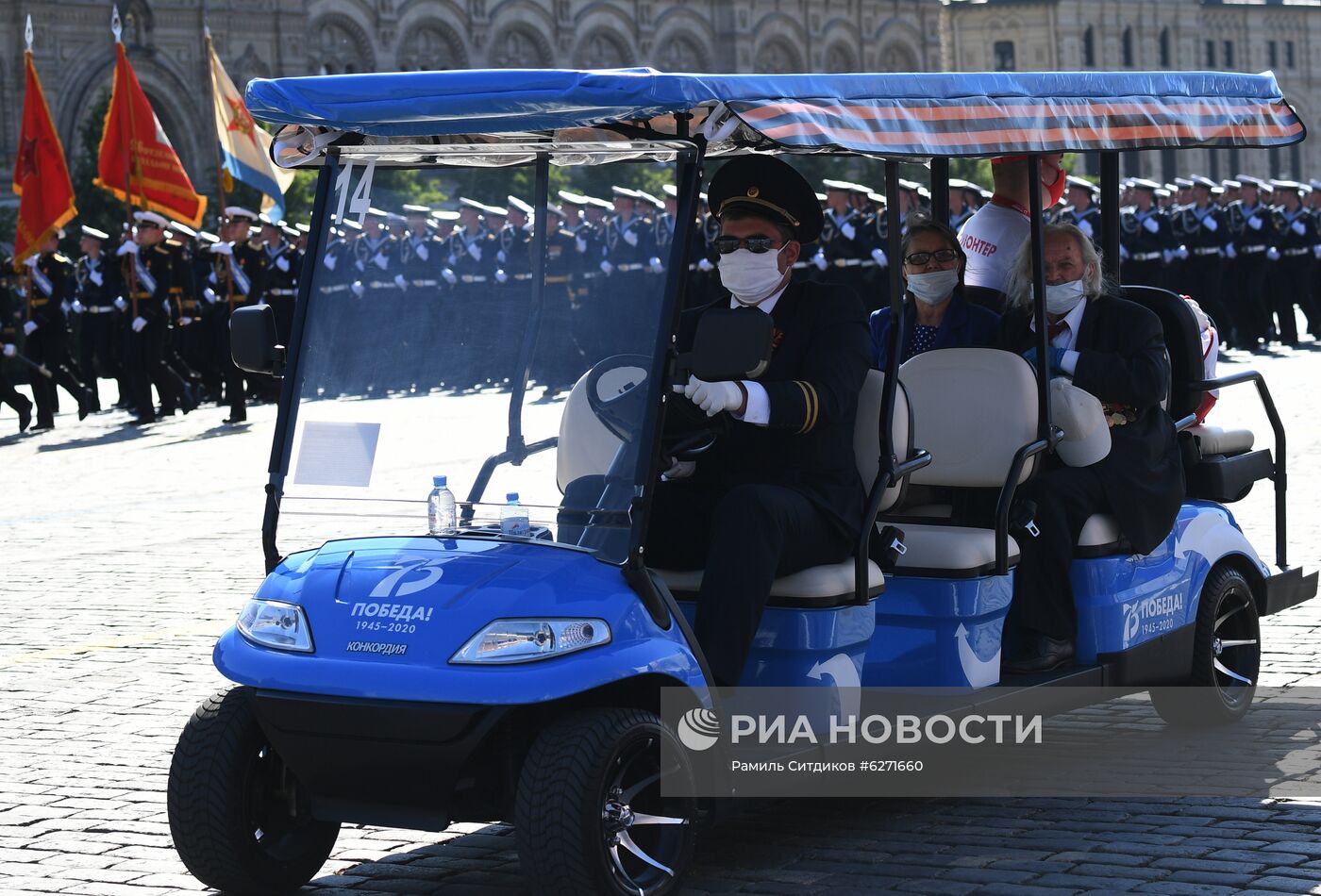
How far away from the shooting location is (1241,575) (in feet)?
23.1

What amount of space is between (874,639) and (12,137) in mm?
54332

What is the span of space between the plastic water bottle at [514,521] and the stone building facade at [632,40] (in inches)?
1944

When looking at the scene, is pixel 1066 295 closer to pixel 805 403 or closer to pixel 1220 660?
pixel 1220 660

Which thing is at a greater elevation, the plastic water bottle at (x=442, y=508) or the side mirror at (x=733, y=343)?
the side mirror at (x=733, y=343)

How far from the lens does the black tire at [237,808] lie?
4922mm

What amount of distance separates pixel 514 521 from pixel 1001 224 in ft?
8.56

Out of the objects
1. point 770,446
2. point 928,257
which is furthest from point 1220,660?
point 770,446

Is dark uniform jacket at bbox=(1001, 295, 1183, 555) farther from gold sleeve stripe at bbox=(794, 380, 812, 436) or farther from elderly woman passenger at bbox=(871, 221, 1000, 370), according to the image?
gold sleeve stripe at bbox=(794, 380, 812, 436)

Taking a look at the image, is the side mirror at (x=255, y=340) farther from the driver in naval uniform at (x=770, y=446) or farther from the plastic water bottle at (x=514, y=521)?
the driver in naval uniform at (x=770, y=446)

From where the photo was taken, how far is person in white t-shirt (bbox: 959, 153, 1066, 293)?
700cm

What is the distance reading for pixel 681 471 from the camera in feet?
18.4

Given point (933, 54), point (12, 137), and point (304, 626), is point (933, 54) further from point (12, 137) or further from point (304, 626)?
point (304, 626)

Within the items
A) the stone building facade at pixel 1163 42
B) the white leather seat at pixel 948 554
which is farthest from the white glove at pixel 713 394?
the stone building facade at pixel 1163 42

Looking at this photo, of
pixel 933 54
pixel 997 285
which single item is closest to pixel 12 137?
pixel 933 54
